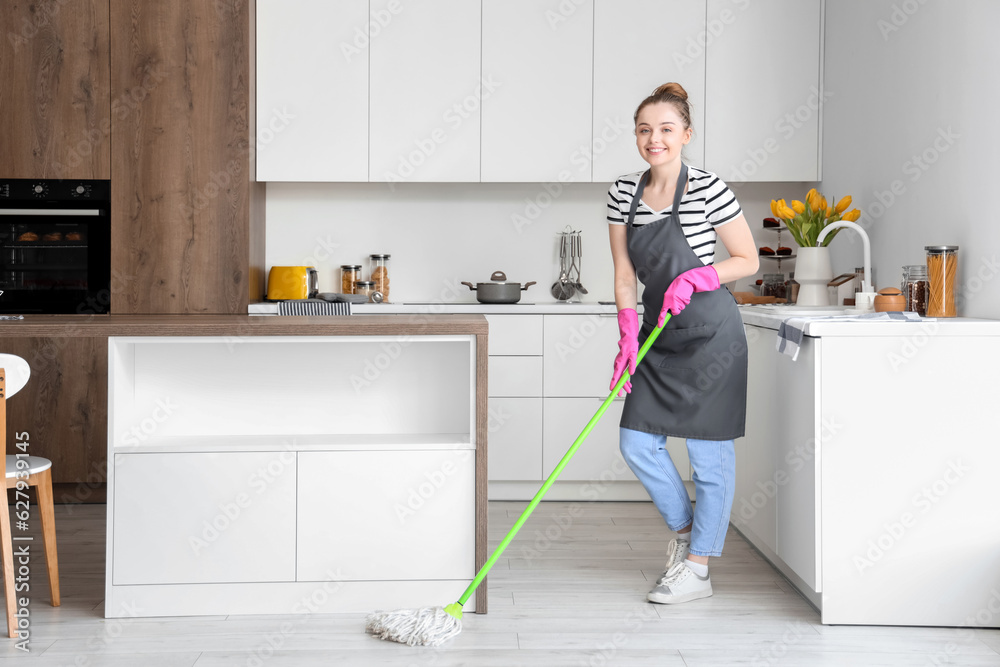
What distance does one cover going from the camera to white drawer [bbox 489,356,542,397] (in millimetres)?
3582

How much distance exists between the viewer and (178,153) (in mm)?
3570

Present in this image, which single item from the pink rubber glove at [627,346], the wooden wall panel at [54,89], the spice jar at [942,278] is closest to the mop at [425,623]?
the pink rubber glove at [627,346]

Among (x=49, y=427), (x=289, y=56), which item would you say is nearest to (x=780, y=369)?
(x=289, y=56)

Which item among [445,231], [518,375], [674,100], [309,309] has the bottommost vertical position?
[518,375]

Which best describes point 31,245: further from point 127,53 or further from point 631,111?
point 631,111

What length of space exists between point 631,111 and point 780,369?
5.26 feet

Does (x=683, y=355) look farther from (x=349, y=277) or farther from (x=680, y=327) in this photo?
(x=349, y=277)

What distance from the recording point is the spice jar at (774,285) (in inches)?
150

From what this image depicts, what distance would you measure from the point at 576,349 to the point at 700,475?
3.97ft

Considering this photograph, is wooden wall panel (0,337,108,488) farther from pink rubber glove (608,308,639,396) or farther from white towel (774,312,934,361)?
white towel (774,312,934,361)

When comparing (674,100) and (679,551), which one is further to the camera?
(679,551)

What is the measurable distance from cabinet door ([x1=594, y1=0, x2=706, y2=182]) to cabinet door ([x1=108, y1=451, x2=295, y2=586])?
6.90 ft

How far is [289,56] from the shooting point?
368cm

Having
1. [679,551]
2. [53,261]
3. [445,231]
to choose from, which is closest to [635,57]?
[445,231]
